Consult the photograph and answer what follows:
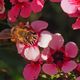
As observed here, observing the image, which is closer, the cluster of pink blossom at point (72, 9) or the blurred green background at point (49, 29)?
the cluster of pink blossom at point (72, 9)

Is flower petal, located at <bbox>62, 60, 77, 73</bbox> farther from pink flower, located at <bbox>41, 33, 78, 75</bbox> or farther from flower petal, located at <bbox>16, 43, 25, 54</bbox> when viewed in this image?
flower petal, located at <bbox>16, 43, 25, 54</bbox>

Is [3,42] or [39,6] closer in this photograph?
[39,6]

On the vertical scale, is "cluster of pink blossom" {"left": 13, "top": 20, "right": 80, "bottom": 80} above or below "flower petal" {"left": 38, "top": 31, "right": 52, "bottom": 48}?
below

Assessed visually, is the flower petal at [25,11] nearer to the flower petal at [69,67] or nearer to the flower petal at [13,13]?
the flower petal at [13,13]

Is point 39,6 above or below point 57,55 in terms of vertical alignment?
above

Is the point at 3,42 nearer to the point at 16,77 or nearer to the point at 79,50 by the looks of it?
the point at 16,77

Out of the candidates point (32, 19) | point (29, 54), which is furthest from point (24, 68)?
point (32, 19)

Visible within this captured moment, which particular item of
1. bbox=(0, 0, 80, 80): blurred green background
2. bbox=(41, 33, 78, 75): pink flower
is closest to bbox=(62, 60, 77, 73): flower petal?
bbox=(41, 33, 78, 75): pink flower

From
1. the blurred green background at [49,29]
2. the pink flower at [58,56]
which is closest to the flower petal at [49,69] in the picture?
the pink flower at [58,56]
